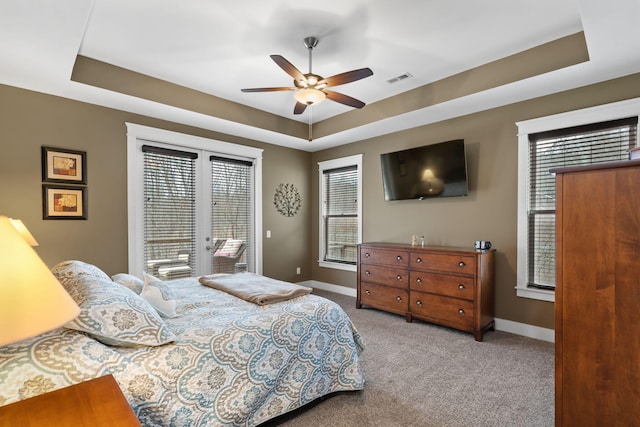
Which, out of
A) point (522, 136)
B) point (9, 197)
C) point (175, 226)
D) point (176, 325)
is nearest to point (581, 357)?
point (176, 325)

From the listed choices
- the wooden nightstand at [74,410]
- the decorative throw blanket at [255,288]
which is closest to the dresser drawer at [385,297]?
the decorative throw blanket at [255,288]

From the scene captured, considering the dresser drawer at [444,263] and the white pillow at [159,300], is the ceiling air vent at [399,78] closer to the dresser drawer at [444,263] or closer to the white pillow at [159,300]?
the dresser drawer at [444,263]

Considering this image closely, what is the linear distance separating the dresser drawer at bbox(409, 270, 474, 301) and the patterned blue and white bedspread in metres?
1.55

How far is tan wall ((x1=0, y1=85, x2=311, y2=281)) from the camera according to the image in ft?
10.4

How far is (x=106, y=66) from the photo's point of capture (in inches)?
128

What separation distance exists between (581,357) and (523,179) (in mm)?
2639

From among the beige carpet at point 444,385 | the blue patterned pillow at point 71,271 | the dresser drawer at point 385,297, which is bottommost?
the beige carpet at point 444,385

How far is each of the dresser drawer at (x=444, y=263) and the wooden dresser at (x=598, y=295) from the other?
6.82 ft

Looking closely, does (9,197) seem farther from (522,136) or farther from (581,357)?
(522,136)

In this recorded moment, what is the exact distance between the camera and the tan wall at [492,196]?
3.31 meters

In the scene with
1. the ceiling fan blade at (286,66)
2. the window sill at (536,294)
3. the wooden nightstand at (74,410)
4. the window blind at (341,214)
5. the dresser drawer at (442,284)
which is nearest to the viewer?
the wooden nightstand at (74,410)

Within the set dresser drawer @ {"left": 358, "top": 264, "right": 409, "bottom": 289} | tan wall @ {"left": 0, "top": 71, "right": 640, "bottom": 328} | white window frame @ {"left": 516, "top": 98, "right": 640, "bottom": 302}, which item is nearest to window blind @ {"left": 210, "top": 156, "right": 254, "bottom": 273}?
tan wall @ {"left": 0, "top": 71, "right": 640, "bottom": 328}

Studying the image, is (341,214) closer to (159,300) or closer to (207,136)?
(207,136)

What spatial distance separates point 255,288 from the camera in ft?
8.45
